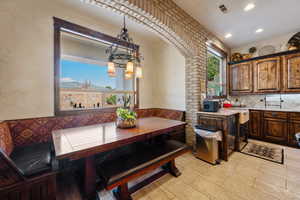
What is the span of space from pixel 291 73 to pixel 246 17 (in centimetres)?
201

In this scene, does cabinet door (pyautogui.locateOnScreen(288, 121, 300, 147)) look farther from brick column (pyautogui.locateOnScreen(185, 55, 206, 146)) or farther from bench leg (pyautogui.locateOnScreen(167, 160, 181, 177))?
bench leg (pyautogui.locateOnScreen(167, 160, 181, 177))

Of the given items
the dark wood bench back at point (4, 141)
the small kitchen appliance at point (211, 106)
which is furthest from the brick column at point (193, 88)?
the dark wood bench back at point (4, 141)

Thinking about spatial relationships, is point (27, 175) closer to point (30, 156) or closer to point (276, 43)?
point (30, 156)

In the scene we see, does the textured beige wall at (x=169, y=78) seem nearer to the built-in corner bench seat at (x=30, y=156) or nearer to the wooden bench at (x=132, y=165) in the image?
the wooden bench at (x=132, y=165)

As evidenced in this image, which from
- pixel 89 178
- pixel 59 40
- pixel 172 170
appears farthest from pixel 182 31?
pixel 89 178

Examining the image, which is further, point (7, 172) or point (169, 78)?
point (169, 78)

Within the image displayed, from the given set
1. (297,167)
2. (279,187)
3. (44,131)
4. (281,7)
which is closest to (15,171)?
(44,131)

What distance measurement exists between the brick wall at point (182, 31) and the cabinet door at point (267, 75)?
60.3 inches

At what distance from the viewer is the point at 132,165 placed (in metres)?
1.52

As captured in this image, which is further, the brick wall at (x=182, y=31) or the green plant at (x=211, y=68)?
the green plant at (x=211, y=68)

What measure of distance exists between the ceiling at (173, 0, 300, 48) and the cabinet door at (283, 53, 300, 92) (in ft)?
2.73

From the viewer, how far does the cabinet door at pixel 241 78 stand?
3.81m

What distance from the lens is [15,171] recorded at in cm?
111

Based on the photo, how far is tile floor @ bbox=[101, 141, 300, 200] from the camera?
1583 millimetres
